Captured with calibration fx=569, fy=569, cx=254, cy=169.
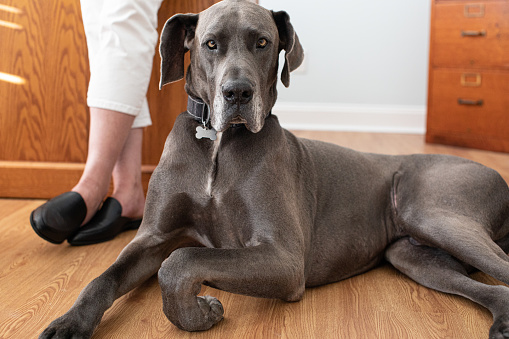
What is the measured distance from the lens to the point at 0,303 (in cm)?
162

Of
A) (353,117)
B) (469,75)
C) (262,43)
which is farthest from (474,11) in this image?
(262,43)

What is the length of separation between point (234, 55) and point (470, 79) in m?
3.53

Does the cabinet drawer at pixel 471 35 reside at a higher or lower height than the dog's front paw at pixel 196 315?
higher

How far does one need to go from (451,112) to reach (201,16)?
3.51 m

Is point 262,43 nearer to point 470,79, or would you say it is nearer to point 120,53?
point 120,53

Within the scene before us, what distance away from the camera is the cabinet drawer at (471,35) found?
434 cm

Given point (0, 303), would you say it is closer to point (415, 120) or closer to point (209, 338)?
point (209, 338)

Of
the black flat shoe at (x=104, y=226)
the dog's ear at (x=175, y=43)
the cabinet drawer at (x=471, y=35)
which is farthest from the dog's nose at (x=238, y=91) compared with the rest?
the cabinet drawer at (x=471, y=35)

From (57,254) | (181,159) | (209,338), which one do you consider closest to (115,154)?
(57,254)

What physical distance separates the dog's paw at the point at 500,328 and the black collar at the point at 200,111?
95 centimetres

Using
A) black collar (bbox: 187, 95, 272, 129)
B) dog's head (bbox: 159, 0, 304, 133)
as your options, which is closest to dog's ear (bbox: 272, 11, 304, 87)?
dog's head (bbox: 159, 0, 304, 133)

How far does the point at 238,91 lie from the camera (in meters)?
1.50

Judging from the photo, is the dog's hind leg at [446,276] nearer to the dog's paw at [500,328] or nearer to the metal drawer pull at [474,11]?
the dog's paw at [500,328]

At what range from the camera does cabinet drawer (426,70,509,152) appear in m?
4.42
